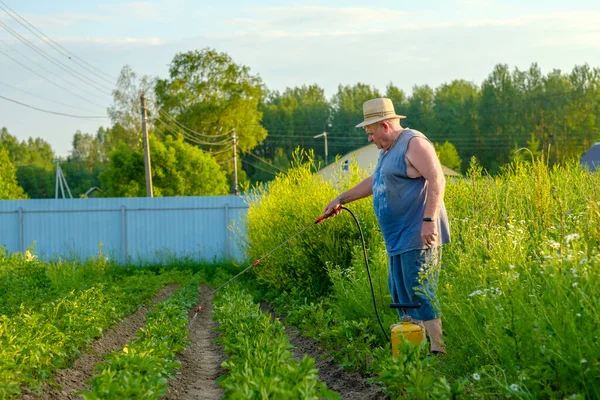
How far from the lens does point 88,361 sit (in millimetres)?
7895

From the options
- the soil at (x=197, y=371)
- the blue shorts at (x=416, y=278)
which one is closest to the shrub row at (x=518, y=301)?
the blue shorts at (x=416, y=278)

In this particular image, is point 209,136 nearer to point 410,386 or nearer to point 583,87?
point 583,87

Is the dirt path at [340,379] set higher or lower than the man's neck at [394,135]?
lower

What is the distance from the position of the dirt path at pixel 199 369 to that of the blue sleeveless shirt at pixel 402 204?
205 cm

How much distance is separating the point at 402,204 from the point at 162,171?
38.4 metres

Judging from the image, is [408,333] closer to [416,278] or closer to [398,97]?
[416,278]

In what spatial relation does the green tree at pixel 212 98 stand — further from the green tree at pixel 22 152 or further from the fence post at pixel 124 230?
the green tree at pixel 22 152

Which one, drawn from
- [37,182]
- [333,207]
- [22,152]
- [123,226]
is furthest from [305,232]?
[22,152]

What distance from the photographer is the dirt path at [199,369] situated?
22.2 feet

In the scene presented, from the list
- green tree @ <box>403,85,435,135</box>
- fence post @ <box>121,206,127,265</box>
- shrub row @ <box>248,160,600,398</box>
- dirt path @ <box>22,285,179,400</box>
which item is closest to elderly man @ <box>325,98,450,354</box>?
shrub row @ <box>248,160,600,398</box>

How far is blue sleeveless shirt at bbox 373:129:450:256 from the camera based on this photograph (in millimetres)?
6395

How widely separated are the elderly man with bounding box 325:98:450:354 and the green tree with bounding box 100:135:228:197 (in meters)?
36.9

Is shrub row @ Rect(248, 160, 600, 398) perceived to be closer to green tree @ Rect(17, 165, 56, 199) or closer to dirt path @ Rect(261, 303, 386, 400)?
dirt path @ Rect(261, 303, 386, 400)

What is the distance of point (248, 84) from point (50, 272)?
3981 cm
